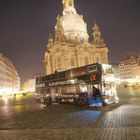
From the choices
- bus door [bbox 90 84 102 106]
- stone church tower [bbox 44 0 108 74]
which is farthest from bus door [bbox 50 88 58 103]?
stone church tower [bbox 44 0 108 74]

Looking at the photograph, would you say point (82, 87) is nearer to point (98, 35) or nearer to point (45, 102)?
point (45, 102)

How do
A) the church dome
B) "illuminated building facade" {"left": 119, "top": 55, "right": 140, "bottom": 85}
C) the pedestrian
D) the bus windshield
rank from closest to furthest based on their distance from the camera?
the bus windshield < the pedestrian < the church dome < "illuminated building facade" {"left": 119, "top": 55, "right": 140, "bottom": 85}

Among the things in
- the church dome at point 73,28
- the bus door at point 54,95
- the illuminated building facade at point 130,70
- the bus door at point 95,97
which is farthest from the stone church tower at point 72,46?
the bus door at point 95,97

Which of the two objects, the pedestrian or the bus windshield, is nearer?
the bus windshield

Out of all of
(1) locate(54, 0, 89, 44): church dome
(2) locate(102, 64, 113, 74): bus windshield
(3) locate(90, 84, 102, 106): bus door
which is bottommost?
(3) locate(90, 84, 102, 106): bus door

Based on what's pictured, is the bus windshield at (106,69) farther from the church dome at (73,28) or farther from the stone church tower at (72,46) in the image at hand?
the church dome at (73,28)

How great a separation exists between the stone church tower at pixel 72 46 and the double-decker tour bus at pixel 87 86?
66.7 m

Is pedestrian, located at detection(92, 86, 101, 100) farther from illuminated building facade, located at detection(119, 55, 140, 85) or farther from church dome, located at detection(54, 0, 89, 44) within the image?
illuminated building facade, located at detection(119, 55, 140, 85)

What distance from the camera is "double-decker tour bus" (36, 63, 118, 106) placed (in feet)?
76.6

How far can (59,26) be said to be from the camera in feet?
334

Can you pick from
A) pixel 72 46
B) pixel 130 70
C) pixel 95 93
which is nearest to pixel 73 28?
pixel 72 46

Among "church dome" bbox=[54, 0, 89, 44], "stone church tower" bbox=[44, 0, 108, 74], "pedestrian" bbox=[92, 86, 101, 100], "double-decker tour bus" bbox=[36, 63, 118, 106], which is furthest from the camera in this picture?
"church dome" bbox=[54, 0, 89, 44]

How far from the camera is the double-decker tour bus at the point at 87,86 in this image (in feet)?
76.6

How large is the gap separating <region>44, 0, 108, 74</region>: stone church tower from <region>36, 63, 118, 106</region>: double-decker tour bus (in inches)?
2626
